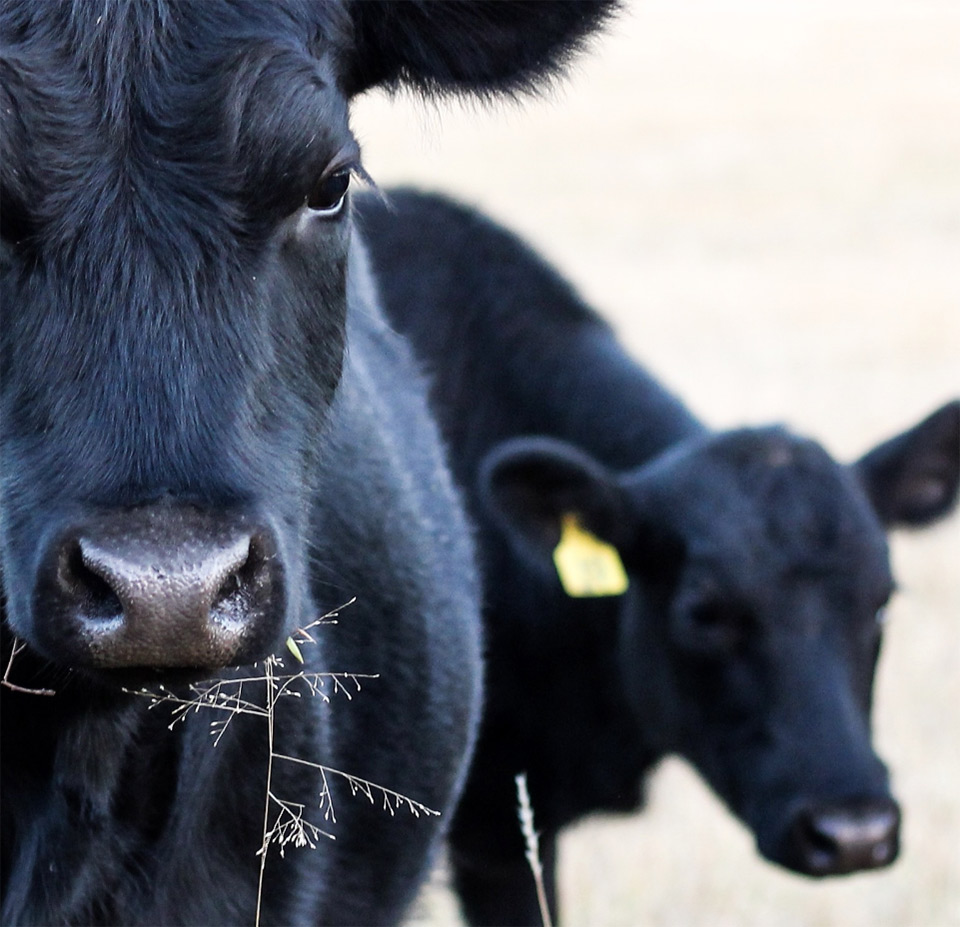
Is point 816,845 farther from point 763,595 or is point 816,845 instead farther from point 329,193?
point 329,193

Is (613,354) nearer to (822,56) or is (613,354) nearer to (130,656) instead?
(130,656)

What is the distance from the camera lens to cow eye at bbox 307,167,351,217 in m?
2.96

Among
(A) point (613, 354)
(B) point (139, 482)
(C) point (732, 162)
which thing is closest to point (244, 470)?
(B) point (139, 482)

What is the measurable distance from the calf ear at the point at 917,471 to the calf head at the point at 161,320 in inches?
124

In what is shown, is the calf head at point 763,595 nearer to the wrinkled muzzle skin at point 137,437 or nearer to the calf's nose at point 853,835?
the calf's nose at point 853,835

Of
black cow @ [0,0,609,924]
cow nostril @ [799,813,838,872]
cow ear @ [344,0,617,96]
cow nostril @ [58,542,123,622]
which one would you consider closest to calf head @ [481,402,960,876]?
cow nostril @ [799,813,838,872]

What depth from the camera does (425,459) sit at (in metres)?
4.68

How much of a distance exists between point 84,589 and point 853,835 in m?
2.92

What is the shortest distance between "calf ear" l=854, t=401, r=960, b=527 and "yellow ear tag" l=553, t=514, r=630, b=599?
2.91 ft

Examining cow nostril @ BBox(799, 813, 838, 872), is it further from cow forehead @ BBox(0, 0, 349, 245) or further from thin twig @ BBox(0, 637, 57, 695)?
cow forehead @ BBox(0, 0, 349, 245)

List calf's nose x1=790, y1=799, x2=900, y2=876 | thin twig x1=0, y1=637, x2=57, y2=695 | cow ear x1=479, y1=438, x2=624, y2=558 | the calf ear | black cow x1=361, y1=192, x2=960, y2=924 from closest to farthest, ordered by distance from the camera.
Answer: thin twig x1=0, y1=637, x2=57, y2=695 → calf's nose x1=790, y1=799, x2=900, y2=876 → black cow x1=361, y1=192, x2=960, y2=924 → cow ear x1=479, y1=438, x2=624, y2=558 → the calf ear

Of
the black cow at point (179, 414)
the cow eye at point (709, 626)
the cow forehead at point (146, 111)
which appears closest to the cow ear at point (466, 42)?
the black cow at point (179, 414)

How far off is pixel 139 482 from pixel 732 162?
915 inches

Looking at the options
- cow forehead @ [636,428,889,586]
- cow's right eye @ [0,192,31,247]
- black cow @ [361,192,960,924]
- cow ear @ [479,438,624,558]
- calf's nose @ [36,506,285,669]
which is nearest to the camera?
calf's nose @ [36,506,285,669]
